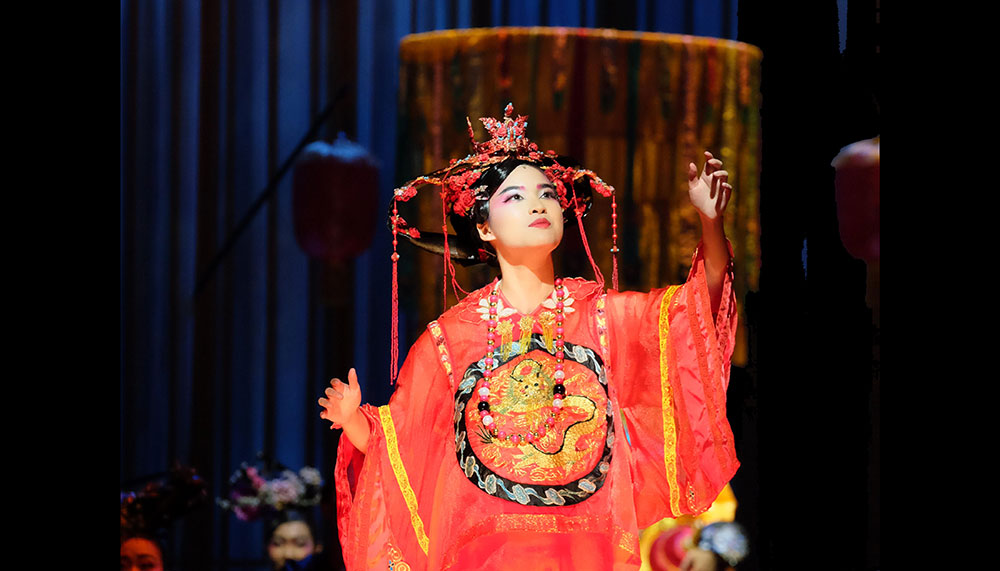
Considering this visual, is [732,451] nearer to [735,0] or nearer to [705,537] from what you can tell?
[705,537]

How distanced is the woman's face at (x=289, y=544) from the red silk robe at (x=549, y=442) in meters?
0.54

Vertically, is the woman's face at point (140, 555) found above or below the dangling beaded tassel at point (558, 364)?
below

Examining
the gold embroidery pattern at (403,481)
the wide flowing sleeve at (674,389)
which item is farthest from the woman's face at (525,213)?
the gold embroidery pattern at (403,481)

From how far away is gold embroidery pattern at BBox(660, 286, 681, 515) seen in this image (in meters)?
2.70

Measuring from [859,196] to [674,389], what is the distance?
0.90 meters

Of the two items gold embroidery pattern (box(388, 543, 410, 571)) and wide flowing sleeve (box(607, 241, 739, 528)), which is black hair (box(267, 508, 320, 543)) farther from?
wide flowing sleeve (box(607, 241, 739, 528))

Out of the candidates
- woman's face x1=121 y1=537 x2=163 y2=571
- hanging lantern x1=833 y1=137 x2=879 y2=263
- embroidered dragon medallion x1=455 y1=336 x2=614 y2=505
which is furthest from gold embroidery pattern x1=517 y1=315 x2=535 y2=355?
woman's face x1=121 y1=537 x2=163 y2=571

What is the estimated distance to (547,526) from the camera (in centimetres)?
262

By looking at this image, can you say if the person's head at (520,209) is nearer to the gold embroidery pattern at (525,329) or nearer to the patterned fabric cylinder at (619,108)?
the gold embroidery pattern at (525,329)

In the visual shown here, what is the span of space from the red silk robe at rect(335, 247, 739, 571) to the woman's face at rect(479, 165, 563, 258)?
5.5 inches

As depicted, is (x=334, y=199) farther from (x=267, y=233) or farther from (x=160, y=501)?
(x=160, y=501)

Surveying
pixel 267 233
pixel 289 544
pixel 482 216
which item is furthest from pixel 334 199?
pixel 289 544

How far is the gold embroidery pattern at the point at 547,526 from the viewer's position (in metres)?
2.62

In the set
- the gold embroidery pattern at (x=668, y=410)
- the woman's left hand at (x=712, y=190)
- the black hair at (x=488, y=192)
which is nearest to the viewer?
the woman's left hand at (x=712, y=190)
